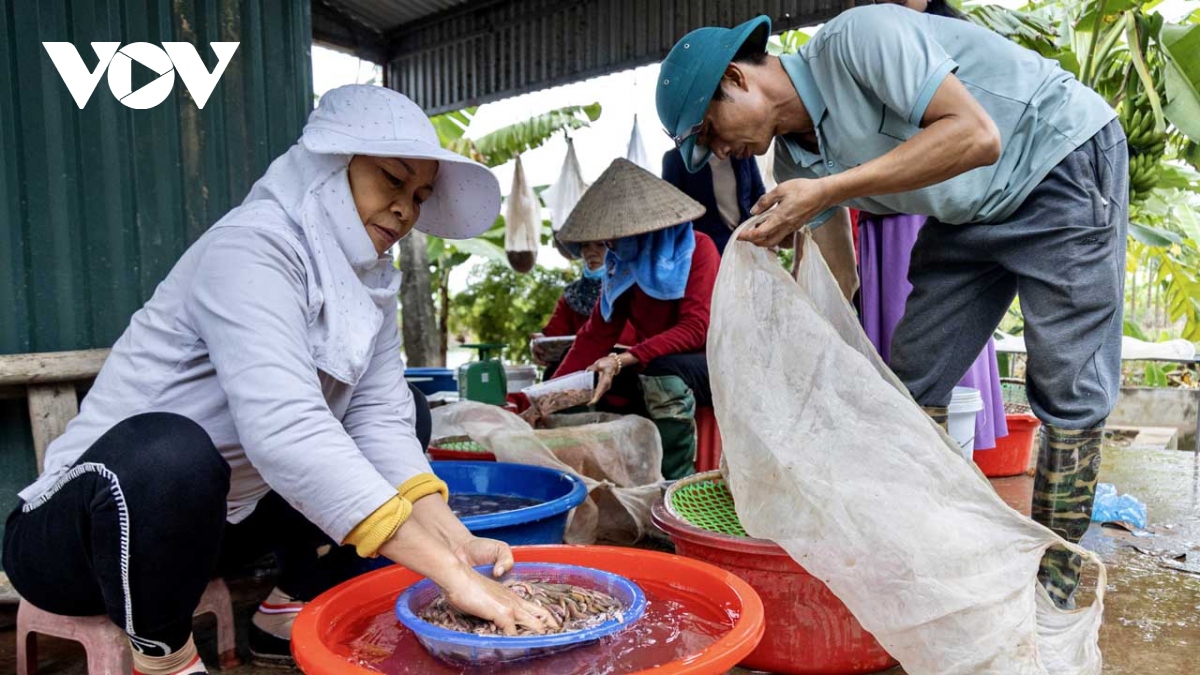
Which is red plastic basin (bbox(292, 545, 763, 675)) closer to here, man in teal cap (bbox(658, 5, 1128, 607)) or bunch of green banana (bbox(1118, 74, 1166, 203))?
man in teal cap (bbox(658, 5, 1128, 607))

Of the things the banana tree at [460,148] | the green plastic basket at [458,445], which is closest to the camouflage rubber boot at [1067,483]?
the green plastic basket at [458,445]

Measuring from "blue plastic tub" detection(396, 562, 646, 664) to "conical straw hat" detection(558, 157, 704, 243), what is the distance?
188 centimetres

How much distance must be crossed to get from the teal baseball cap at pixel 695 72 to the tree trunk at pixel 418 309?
7.95 m

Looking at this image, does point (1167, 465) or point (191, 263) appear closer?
point (191, 263)

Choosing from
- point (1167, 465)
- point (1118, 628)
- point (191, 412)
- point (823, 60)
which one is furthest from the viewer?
point (1167, 465)

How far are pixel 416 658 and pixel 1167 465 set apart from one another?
4292 millimetres

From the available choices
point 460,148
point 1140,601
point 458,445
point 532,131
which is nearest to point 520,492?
point 458,445

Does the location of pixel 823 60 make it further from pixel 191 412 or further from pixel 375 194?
pixel 191 412

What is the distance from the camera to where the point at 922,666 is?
4.40 feet

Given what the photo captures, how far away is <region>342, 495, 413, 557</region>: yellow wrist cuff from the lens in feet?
4.02

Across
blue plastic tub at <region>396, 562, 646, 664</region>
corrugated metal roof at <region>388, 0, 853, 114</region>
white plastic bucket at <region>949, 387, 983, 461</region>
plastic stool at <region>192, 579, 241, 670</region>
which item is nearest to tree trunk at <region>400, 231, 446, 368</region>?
corrugated metal roof at <region>388, 0, 853, 114</region>

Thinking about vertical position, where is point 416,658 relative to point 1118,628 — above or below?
above

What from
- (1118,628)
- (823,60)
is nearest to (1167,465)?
(1118,628)

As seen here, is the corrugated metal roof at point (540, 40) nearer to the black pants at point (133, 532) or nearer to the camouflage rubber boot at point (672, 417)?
the camouflage rubber boot at point (672, 417)
